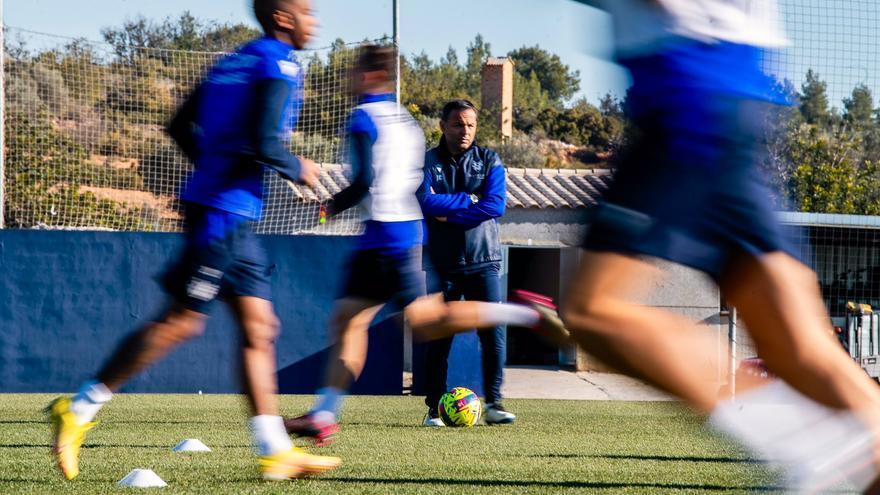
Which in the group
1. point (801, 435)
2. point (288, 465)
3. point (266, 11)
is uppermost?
point (266, 11)

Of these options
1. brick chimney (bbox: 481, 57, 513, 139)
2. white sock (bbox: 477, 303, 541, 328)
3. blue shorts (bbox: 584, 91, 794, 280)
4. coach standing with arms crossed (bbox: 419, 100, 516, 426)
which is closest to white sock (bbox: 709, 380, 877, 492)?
blue shorts (bbox: 584, 91, 794, 280)

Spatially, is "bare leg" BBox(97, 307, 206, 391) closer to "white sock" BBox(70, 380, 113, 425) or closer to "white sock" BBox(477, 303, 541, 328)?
"white sock" BBox(70, 380, 113, 425)

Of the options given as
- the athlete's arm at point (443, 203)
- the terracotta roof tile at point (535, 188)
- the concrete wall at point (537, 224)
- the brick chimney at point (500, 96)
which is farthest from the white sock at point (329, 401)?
the brick chimney at point (500, 96)

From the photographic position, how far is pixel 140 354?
13.9ft

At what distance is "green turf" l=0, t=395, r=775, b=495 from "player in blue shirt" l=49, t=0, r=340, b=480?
250 millimetres

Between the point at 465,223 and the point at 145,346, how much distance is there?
158 inches

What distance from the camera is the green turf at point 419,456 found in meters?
4.45

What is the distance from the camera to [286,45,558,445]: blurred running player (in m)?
5.13

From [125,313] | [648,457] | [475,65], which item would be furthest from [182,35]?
[475,65]

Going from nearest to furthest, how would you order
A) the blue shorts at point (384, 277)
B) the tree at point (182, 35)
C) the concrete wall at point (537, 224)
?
the blue shorts at point (384, 277), the concrete wall at point (537, 224), the tree at point (182, 35)

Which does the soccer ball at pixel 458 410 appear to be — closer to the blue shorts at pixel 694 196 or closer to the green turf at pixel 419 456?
the green turf at pixel 419 456

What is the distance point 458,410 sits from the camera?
7.46m

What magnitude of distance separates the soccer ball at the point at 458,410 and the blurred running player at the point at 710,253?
15.7ft

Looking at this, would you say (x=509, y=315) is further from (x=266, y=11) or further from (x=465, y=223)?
(x=465, y=223)
